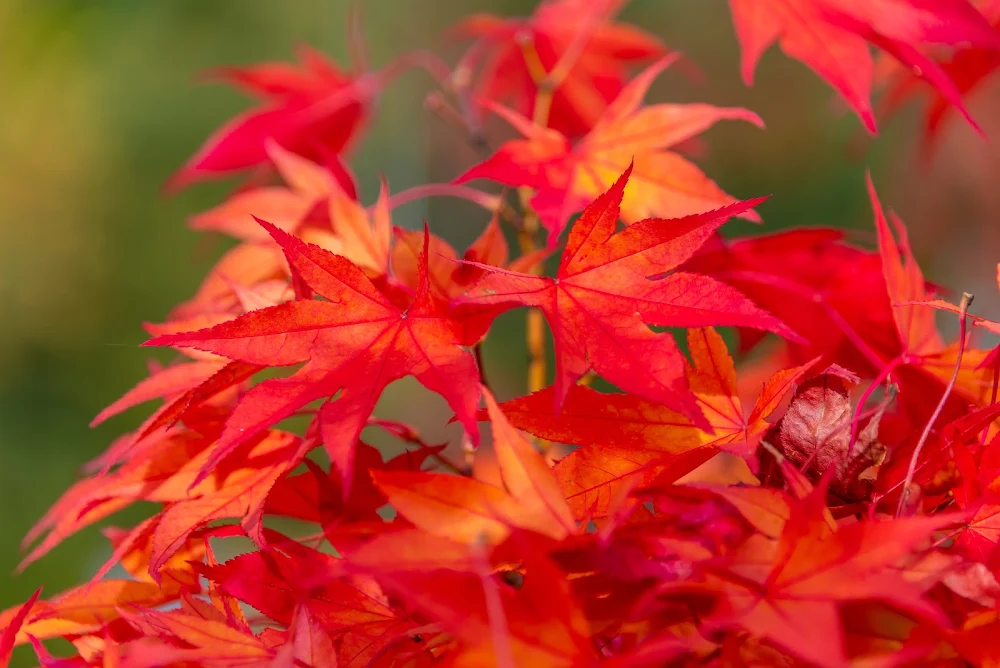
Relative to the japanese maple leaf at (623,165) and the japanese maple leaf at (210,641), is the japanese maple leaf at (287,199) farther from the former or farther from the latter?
the japanese maple leaf at (210,641)

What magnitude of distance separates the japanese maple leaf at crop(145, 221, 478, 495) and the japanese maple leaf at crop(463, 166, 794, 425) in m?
0.03


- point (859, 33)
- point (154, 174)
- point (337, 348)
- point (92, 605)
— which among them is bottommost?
point (92, 605)

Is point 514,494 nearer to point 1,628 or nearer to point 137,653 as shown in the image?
point 137,653

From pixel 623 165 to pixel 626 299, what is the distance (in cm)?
15

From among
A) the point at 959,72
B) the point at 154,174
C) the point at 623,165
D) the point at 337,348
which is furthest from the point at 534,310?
the point at 154,174

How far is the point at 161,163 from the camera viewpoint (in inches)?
120

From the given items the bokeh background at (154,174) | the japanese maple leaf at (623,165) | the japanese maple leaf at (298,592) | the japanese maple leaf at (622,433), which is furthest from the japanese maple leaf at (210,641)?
the bokeh background at (154,174)

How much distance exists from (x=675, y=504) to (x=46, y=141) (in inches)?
121

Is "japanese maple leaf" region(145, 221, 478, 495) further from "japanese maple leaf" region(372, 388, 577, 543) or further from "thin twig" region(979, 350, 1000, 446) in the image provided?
"thin twig" region(979, 350, 1000, 446)

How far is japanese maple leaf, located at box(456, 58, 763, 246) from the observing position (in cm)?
45

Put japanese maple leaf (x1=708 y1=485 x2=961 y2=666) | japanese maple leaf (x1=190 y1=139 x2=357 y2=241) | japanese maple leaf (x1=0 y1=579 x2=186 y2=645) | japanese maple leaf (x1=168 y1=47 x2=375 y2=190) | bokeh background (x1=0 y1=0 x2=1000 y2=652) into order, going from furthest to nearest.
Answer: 1. bokeh background (x1=0 y1=0 x2=1000 y2=652)
2. japanese maple leaf (x1=168 y1=47 x2=375 y2=190)
3. japanese maple leaf (x1=190 y1=139 x2=357 y2=241)
4. japanese maple leaf (x1=0 y1=579 x2=186 y2=645)
5. japanese maple leaf (x1=708 y1=485 x2=961 y2=666)

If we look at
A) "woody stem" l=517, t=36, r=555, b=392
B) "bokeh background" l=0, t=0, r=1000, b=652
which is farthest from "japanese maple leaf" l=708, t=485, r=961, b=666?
"bokeh background" l=0, t=0, r=1000, b=652

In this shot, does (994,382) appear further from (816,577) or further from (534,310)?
(534,310)

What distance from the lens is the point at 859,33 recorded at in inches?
18.4
